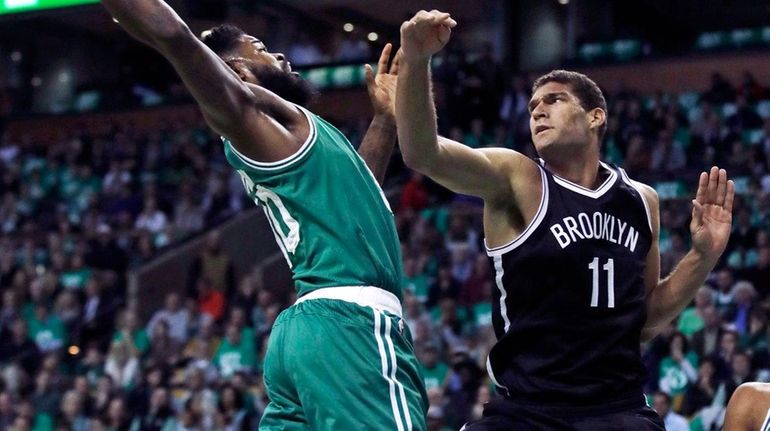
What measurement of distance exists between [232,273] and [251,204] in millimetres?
2447

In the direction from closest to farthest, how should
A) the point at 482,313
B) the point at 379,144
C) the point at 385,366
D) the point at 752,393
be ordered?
the point at 385,366 < the point at 752,393 < the point at 379,144 < the point at 482,313

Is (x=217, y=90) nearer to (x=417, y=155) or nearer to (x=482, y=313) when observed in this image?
(x=417, y=155)

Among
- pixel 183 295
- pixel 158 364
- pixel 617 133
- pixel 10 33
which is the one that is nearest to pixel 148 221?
pixel 183 295

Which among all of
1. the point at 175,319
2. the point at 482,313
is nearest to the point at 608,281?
the point at 482,313

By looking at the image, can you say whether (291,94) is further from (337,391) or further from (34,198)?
(34,198)

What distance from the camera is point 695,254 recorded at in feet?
16.9

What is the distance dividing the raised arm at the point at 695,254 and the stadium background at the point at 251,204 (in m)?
4.95

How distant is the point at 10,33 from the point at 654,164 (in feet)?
48.6

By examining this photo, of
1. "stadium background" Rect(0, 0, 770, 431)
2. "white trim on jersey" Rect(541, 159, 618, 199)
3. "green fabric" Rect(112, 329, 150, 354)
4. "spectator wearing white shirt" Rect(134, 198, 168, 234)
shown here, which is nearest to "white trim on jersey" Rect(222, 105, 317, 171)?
"white trim on jersey" Rect(541, 159, 618, 199)

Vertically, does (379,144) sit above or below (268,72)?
below

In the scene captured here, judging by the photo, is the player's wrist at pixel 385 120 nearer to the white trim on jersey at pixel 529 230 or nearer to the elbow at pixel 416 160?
the elbow at pixel 416 160

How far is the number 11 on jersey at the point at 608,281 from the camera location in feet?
15.5

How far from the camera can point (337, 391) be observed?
407cm

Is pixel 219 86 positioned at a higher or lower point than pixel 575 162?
higher
